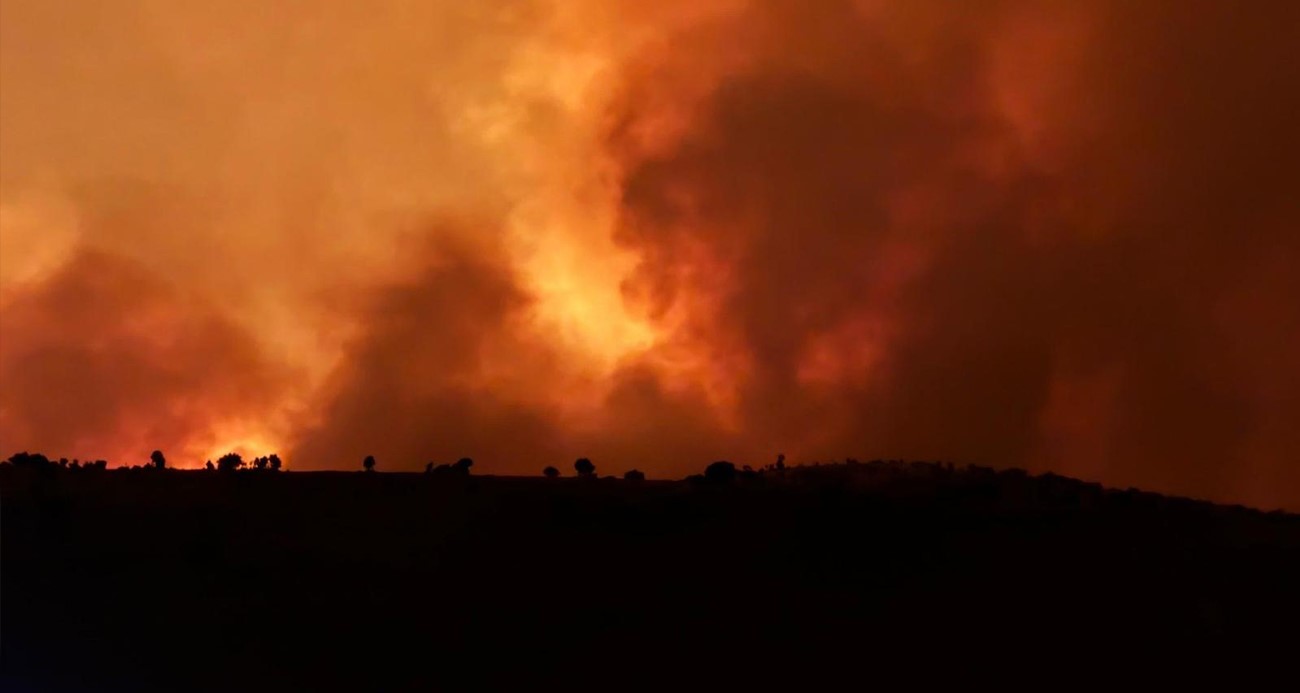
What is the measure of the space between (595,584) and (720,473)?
779cm

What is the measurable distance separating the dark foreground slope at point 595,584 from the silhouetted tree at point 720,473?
71 cm

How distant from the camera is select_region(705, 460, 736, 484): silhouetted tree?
30.1m

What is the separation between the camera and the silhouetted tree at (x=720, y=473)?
30.1 meters

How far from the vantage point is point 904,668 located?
21.6m

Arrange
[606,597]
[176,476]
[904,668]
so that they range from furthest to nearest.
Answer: [176,476] → [606,597] → [904,668]

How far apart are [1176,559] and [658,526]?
1041 centimetres

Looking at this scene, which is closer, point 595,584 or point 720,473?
point 595,584

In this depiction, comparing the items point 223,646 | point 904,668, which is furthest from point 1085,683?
point 223,646

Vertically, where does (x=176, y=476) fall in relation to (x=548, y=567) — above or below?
above

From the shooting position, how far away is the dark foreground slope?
20547 millimetres

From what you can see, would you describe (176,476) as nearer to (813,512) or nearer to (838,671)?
(813,512)

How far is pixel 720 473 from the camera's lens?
3083 centimetres

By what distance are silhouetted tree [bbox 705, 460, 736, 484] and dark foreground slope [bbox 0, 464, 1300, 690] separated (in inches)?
28.0

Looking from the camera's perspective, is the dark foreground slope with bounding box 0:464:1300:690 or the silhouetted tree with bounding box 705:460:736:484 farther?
the silhouetted tree with bounding box 705:460:736:484
